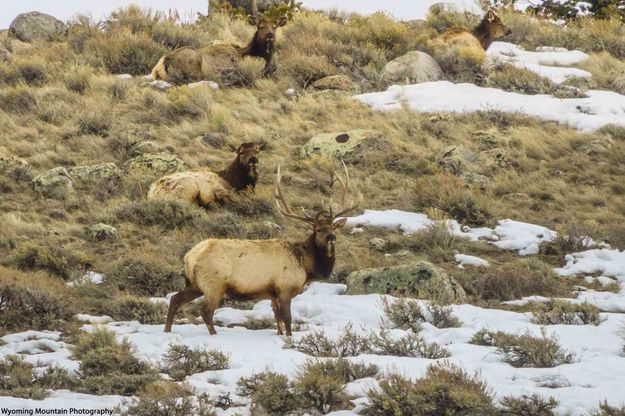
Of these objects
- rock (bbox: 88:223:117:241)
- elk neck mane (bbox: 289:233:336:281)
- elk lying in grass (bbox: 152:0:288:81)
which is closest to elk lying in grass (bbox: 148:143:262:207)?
rock (bbox: 88:223:117:241)

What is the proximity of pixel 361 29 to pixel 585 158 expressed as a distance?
929cm

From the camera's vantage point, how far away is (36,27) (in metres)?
26.3

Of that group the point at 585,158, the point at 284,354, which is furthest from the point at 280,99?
the point at 284,354

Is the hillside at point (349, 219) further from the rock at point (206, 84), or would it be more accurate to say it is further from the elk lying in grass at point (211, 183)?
the elk lying in grass at point (211, 183)

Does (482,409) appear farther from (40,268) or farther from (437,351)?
(40,268)

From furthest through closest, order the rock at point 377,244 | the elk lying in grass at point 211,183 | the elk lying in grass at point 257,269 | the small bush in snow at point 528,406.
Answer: the elk lying in grass at point 211,183 → the rock at point 377,244 → the elk lying in grass at point 257,269 → the small bush in snow at point 528,406

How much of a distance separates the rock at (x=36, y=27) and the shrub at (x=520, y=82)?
12844mm

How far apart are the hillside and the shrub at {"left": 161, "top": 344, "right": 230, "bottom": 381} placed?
3cm

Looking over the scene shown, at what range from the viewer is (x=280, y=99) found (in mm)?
19828

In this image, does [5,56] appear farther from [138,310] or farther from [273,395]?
[273,395]

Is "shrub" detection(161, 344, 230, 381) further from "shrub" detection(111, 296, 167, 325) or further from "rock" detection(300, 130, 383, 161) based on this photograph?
"rock" detection(300, 130, 383, 161)

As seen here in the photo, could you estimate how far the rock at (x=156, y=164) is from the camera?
617 inches

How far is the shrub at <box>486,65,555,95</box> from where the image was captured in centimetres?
2000

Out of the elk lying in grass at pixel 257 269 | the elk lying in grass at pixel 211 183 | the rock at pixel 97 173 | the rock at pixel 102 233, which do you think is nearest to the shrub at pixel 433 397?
the elk lying in grass at pixel 257 269
